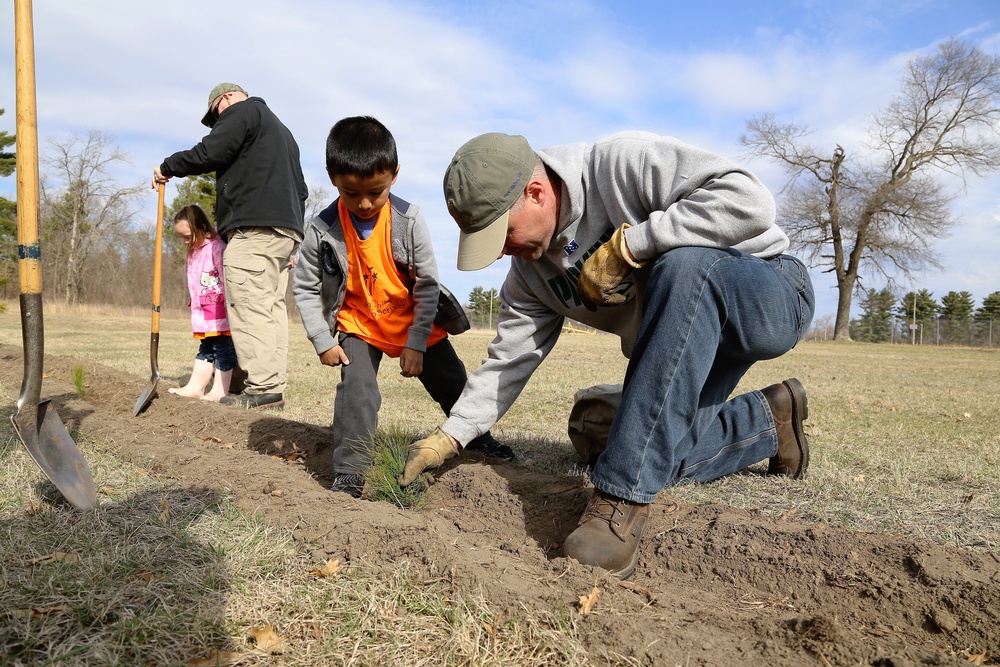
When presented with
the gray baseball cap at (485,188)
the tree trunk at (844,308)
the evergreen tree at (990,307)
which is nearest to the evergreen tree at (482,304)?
the tree trunk at (844,308)

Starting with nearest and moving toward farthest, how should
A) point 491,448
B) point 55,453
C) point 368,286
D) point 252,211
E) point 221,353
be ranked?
point 55,453 < point 368,286 < point 491,448 < point 252,211 < point 221,353

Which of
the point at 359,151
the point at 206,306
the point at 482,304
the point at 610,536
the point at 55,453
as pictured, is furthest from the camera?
the point at 482,304

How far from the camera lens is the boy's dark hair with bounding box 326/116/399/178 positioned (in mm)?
3291

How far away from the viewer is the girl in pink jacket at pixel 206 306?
587 centimetres

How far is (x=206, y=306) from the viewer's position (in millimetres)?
5879

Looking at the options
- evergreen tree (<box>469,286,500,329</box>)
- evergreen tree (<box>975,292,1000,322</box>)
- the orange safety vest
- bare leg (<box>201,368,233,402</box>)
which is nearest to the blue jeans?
the orange safety vest

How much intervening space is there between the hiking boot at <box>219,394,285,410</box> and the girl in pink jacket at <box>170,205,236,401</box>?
1.24 ft

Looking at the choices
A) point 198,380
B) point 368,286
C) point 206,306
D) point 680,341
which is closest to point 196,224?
point 206,306

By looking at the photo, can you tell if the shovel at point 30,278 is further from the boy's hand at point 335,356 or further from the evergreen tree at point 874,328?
the evergreen tree at point 874,328

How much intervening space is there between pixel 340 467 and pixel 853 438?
360 cm

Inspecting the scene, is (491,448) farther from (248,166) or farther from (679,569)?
(248,166)

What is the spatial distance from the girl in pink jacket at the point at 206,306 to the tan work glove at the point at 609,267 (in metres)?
4.35

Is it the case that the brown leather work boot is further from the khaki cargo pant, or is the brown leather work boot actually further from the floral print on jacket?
the floral print on jacket

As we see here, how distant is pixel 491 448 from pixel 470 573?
2.07 metres
